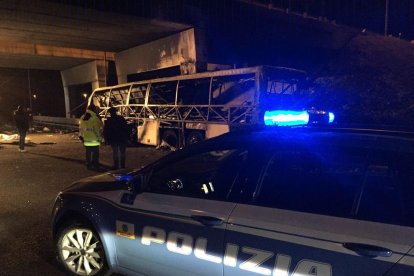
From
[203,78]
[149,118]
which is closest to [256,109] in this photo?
[203,78]

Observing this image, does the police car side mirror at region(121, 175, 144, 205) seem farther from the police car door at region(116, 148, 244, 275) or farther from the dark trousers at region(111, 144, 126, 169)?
the dark trousers at region(111, 144, 126, 169)

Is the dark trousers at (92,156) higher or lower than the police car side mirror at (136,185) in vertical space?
lower

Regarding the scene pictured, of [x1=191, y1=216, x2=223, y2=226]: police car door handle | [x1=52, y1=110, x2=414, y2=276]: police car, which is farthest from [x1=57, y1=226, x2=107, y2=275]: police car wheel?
[x1=191, y1=216, x2=223, y2=226]: police car door handle

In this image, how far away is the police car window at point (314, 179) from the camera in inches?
90.8

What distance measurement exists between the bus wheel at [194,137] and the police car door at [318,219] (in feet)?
33.1

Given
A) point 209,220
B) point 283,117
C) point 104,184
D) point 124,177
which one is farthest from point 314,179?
point 283,117

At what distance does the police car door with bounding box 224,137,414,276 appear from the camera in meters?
2.04

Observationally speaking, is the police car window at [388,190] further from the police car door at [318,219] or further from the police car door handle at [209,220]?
the police car door handle at [209,220]

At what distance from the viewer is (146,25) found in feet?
53.4

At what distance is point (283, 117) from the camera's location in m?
11.1

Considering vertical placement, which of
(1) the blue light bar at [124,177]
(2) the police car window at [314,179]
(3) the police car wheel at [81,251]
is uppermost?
(2) the police car window at [314,179]

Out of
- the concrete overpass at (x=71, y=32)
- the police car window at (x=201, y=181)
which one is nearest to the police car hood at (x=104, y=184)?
the police car window at (x=201, y=181)

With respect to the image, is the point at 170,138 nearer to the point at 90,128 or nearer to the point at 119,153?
the point at 119,153

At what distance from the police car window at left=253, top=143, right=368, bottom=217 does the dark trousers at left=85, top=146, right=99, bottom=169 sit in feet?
26.2
